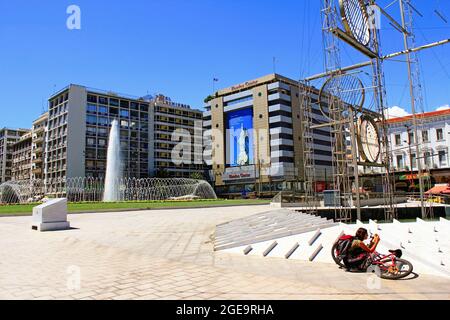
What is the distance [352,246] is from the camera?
714 cm

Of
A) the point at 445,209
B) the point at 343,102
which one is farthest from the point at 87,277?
the point at 445,209

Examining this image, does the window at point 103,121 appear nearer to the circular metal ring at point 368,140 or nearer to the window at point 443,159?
the window at point 443,159

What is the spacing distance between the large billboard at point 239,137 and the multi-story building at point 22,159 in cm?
5518

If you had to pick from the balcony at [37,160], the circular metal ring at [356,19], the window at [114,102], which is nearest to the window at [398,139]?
the circular metal ring at [356,19]

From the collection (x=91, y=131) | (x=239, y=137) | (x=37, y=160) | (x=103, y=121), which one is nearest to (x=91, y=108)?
(x=103, y=121)

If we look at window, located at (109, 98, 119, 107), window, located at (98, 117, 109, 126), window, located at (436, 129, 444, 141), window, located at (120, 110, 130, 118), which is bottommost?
window, located at (436, 129, 444, 141)

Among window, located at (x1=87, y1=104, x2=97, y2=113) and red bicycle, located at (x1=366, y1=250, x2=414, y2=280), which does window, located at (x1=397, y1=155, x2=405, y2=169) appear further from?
window, located at (x1=87, y1=104, x2=97, y2=113)

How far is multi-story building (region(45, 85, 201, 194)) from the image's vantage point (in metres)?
79.4

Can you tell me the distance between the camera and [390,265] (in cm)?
680

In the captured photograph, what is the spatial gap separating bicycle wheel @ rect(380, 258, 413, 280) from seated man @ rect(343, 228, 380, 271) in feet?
1.10

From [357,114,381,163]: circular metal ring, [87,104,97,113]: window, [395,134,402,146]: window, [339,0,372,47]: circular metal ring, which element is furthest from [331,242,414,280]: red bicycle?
[87,104,97,113]: window

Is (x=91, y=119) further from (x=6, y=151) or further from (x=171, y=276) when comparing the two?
(x=171, y=276)

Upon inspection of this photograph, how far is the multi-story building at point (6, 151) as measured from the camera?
112 m

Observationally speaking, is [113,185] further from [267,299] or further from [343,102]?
[267,299]
